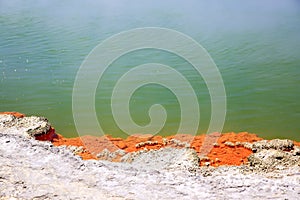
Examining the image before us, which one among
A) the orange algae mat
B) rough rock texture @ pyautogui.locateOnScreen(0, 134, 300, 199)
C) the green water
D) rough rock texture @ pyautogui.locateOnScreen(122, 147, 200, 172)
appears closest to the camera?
rough rock texture @ pyautogui.locateOnScreen(0, 134, 300, 199)

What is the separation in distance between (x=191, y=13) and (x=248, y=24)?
2.55 meters

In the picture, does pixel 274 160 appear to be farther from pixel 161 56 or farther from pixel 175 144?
pixel 161 56

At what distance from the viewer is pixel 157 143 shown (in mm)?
6234

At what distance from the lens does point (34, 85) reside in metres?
8.85

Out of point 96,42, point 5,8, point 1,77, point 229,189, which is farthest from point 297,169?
point 5,8

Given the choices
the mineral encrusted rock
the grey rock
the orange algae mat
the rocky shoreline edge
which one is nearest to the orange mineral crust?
the orange algae mat

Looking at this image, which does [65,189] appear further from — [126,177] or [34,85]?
[34,85]

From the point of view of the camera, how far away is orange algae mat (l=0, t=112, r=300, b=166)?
5.59 meters

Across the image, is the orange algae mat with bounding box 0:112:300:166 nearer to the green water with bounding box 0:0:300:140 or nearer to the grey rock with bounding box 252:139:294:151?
the grey rock with bounding box 252:139:294:151

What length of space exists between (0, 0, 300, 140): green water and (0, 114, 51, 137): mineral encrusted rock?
0.95 metres

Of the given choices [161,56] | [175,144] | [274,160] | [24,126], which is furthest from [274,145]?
[161,56]

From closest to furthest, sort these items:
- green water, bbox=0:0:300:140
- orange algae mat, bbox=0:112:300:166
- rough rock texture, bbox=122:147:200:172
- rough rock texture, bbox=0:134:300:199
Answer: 1. rough rock texture, bbox=0:134:300:199
2. rough rock texture, bbox=122:147:200:172
3. orange algae mat, bbox=0:112:300:166
4. green water, bbox=0:0:300:140

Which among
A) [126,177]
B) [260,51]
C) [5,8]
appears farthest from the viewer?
[5,8]

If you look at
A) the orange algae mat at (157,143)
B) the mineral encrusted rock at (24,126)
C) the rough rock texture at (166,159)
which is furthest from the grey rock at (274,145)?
the mineral encrusted rock at (24,126)
